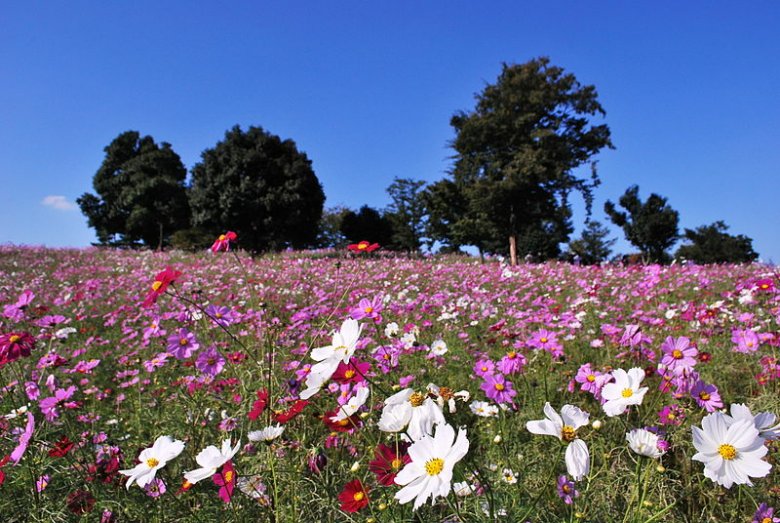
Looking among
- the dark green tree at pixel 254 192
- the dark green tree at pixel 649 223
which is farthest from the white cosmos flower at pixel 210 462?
the dark green tree at pixel 649 223

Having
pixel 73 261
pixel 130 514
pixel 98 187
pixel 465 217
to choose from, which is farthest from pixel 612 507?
pixel 98 187

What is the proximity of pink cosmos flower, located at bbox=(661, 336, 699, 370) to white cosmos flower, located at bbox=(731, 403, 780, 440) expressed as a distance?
1.71ft

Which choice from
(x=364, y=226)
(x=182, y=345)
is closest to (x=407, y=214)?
(x=364, y=226)

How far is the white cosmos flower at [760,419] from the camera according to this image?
31.2 inches

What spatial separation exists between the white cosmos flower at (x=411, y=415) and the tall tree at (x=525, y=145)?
19.4 meters

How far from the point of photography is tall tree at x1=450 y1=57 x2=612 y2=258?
784 inches

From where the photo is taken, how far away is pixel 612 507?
141 cm

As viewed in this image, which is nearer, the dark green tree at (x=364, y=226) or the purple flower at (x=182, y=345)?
the purple flower at (x=182, y=345)

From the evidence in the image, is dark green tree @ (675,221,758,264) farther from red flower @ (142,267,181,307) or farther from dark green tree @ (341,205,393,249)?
red flower @ (142,267,181,307)

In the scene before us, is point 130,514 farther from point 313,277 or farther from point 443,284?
point 313,277

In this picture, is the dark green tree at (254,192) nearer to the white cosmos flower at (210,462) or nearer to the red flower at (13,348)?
the red flower at (13,348)

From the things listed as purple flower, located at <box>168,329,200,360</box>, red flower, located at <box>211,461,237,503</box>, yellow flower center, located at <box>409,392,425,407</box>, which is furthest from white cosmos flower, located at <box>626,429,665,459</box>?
purple flower, located at <box>168,329,200,360</box>

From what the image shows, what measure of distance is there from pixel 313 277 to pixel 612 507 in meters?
5.70

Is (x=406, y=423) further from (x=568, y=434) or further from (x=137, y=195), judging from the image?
(x=137, y=195)
